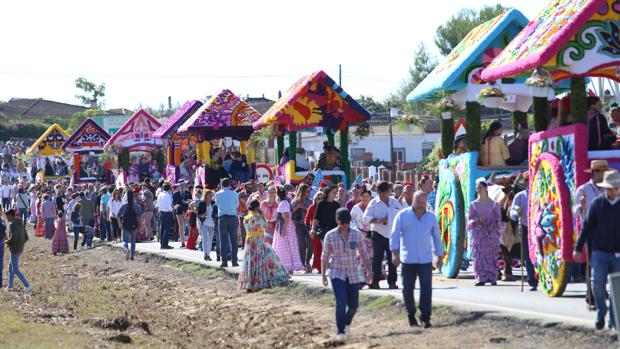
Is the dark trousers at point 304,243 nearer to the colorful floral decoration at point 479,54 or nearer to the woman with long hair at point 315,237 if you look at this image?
the woman with long hair at point 315,237

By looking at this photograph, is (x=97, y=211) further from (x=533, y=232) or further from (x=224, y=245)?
(x=533, y=232)

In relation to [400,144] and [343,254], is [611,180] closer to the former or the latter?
[343,254]

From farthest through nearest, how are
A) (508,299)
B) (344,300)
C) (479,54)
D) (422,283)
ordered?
(479,54)
(508,299)
(344,300)
(422,283)

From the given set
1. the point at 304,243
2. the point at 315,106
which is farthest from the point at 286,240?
the point at 315,106

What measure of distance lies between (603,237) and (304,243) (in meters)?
11.3

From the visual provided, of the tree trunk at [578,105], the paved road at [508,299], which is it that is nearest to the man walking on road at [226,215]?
the paved road at [508,299]

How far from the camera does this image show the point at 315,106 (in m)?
31.7

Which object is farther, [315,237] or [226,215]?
[226,215]

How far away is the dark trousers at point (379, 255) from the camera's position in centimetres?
1942

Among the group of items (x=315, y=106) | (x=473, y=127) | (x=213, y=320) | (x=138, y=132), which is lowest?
(x=213, y=320)

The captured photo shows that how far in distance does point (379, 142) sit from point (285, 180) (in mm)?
45169

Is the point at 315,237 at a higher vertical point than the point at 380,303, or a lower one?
higher

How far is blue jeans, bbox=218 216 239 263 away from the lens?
2556 centimetres

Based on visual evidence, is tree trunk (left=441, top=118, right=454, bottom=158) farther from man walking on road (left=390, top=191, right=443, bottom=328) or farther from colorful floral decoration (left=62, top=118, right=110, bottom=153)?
colorful floral decoration (left=62, top=118, right=110, bottom=153)
